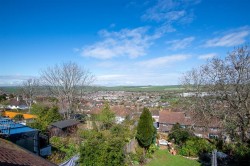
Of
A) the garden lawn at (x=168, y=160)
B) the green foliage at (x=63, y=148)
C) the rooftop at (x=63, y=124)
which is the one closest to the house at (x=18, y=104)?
the rooftop at (x=63, y=124)

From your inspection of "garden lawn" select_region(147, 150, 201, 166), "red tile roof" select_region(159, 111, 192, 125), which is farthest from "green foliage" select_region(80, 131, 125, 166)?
"red tile roof" select_region(159, 111, 192, 125)

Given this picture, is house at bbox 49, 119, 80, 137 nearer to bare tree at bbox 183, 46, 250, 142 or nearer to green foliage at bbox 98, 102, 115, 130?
green foliage at bbox 98, 102, 115, 130

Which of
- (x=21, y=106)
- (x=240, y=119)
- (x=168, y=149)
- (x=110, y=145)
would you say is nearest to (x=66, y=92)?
(x=168, y=149)

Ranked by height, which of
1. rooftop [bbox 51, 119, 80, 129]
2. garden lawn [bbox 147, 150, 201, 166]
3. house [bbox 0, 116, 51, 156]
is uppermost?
house [bbox 0, 116, 51, 156]

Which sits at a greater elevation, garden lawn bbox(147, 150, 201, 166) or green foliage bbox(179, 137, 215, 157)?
green foliage bbox(179, 137, 215, 157)

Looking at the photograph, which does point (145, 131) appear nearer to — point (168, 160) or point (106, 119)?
point (168, 160)

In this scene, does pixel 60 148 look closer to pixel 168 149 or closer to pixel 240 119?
pixel 168 149
